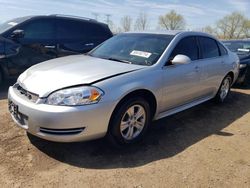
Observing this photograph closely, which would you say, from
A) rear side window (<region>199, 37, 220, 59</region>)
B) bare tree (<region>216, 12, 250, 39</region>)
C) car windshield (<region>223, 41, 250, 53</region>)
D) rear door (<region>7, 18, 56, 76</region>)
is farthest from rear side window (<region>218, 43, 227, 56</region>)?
bare tree (<region>216, 12, 250, 39</region>)

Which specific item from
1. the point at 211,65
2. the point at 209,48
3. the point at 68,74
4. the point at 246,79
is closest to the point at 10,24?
the point at 68,74

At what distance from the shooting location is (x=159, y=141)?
388cm

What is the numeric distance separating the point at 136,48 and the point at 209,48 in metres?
1.72

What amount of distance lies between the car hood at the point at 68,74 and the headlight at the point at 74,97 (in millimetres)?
82

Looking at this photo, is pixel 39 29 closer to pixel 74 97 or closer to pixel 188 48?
pixel 188 48

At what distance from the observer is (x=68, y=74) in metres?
3.41

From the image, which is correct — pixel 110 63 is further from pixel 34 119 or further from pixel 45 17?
pixel 45 17

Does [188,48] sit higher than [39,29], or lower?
higher

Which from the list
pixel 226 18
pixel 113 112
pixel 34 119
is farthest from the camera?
pixel 226 18

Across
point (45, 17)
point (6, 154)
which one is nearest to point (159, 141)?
point (6, 154)

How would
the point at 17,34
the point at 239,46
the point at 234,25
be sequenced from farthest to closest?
1. the point at 234,25
2. the point at 239,46
3. the point at 17,34

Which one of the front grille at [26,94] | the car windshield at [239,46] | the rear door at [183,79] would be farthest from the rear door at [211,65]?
the car windshield at [239,46]

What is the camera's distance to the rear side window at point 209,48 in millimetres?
5000

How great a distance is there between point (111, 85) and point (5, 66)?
3.70 m
